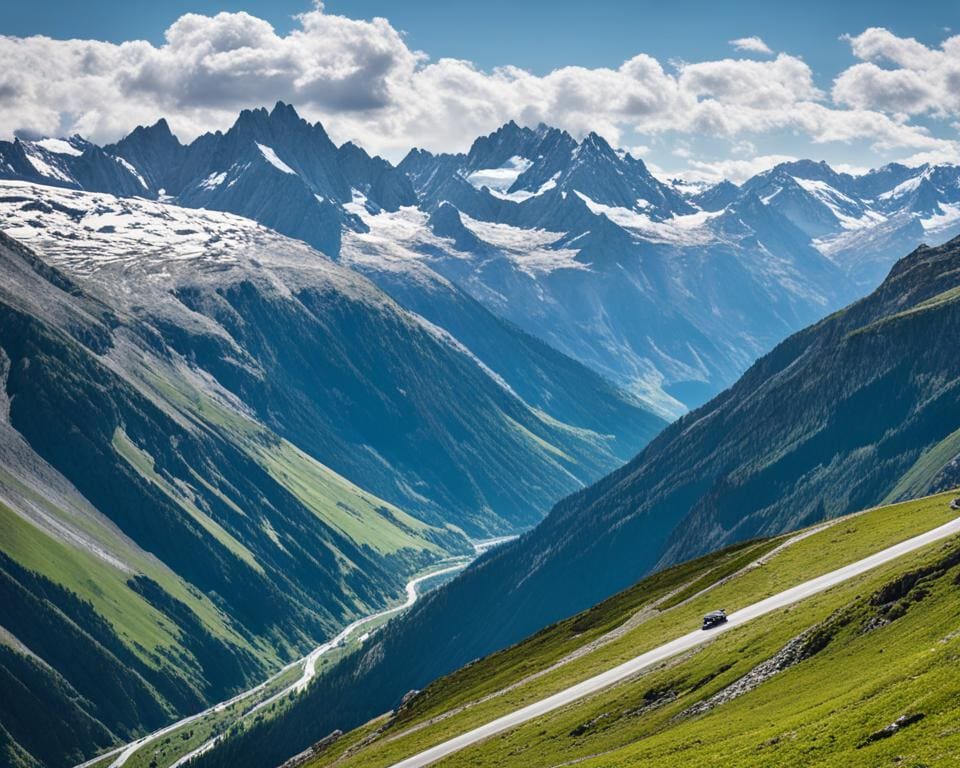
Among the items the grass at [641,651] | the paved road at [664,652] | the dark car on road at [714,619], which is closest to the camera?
the grass at [641,651]

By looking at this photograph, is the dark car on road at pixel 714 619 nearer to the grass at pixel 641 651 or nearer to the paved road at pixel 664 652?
the paved road at pixel 664 652

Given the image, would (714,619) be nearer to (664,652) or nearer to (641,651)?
(664,652)

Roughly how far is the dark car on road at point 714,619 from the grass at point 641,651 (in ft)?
17.5

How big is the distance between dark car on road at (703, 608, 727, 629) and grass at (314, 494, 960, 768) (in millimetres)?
5336

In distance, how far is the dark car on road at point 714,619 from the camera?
11538 centimetres

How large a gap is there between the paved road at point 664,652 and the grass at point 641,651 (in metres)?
3.08

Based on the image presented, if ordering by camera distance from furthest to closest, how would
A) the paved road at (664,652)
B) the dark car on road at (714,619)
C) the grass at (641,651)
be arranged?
1. the dark car on road at (714,619)
2. the paved road at (664,652)
3. the grass at (641,651)

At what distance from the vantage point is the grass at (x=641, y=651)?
9338cm

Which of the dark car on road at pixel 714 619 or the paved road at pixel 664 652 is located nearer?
the paved road at pixel 664 652

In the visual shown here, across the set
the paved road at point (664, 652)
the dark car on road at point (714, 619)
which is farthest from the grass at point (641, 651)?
the dark car on road at point (714, 619)

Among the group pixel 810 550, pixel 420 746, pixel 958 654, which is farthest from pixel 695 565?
pixel 958 654

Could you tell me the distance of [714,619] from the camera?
115 meters

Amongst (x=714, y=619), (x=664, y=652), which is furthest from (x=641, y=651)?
(x=714, y=619)

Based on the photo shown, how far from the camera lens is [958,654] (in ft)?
209
